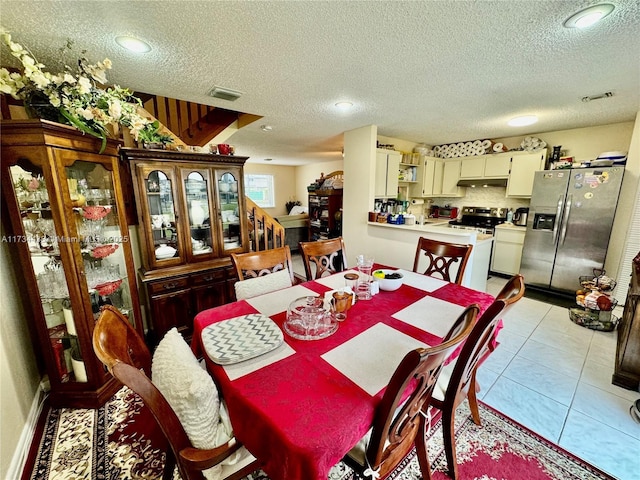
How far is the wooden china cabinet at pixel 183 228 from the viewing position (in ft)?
7.23

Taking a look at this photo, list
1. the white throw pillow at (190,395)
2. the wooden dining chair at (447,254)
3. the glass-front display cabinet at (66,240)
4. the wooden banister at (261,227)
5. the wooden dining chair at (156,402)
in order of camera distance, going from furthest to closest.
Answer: the wooden banister at (261,227) → the wooden dining chair at (447,254) → the glass-front display cabinet at (66,240) → the white throw pillow at (190,395) → the wooden dining chair at (156,402)

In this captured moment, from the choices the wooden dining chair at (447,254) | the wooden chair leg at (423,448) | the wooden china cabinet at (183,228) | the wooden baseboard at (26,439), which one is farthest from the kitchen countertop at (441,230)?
the wooden baseboard at (26,439)

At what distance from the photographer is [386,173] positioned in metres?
3.74

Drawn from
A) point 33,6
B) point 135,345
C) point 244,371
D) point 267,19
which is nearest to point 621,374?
point 244,371

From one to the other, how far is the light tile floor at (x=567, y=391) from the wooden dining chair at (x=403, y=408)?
1143 millimetres

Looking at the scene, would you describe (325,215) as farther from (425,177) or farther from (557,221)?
(557,221)

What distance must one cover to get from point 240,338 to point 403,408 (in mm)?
715

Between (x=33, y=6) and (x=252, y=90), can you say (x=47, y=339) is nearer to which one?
(x=33, y=6)

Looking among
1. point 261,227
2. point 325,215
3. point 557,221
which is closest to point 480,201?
point 557,221

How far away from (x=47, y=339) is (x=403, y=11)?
9.31 feet

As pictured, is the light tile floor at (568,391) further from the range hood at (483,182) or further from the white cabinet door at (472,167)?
the white cabinet door at (472,167)

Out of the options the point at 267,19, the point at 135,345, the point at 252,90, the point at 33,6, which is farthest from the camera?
the point at 252,90

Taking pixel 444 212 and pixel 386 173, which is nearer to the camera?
pixel 386 173

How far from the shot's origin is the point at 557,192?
11.0 ft
